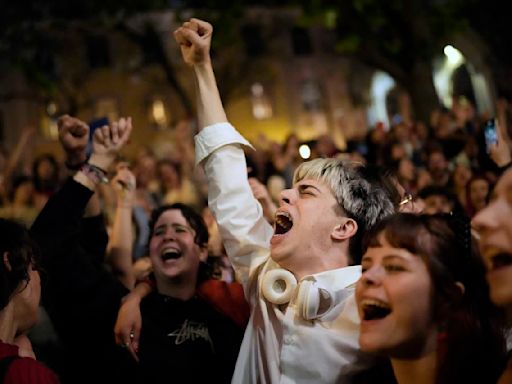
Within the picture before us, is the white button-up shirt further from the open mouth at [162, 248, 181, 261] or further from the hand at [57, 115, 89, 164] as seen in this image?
the hand at [57, 115, 89, 164]

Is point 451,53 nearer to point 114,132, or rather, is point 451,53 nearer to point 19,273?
point 114,132

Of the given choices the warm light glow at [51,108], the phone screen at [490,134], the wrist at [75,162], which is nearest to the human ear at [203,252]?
the wrist at [75,162]

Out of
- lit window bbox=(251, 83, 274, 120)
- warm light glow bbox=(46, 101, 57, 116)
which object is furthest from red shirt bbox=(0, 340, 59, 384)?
lit window bbox=(251, 83, 274, 120)

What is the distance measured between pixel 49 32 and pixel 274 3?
1122cm

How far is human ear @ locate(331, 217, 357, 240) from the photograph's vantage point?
2.75 metres

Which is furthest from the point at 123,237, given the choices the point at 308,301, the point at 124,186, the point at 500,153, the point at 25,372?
the point at 500,153

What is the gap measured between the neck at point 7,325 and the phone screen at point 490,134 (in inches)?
155

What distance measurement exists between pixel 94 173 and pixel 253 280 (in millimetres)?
1272

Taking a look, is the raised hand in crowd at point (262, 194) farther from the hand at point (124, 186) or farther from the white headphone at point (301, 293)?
the white headphone at point (301, 293)

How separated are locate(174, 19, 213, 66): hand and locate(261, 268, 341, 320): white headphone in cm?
102

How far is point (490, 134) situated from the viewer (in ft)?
17.2

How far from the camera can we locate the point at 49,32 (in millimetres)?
32906

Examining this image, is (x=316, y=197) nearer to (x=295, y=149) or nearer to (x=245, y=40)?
(x=295, y=149)

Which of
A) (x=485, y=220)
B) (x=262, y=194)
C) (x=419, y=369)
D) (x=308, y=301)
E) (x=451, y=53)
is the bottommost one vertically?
(x=419, y=369)
